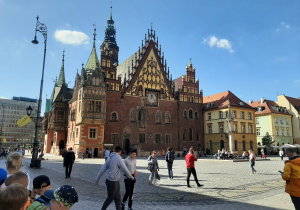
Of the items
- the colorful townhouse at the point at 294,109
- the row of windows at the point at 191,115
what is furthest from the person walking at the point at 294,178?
the colorful townhouse at the point at 294,109

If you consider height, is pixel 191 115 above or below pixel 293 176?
above

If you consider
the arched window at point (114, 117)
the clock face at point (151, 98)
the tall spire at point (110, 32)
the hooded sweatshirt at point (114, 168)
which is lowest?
the hooded sweatshirt at point (114, 168)

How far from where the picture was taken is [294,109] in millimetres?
60781

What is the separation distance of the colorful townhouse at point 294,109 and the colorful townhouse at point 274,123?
1.34 m

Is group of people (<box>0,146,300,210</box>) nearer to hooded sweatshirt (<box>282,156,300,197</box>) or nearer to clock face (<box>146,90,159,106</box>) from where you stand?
hooded sweatshirt (<box>282,156,300,197</box>)

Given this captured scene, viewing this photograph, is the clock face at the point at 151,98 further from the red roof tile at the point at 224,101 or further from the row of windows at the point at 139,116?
the red roof tile at the point at 224,101

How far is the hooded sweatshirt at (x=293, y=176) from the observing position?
5.09 metres

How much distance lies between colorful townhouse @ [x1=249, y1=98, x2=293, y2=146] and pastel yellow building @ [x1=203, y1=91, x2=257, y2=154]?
29.9 ft

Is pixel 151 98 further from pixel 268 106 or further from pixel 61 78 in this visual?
pixel 268 106

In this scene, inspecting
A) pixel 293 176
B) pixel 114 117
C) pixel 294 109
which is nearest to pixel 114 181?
pixel 293 176

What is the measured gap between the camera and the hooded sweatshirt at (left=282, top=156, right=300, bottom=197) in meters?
5.09

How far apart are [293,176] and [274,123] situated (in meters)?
56.8

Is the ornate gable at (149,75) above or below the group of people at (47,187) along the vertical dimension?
above

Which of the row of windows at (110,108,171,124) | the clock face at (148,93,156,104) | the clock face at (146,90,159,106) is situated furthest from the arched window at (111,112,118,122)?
the clock face at (148,93,156,104)
